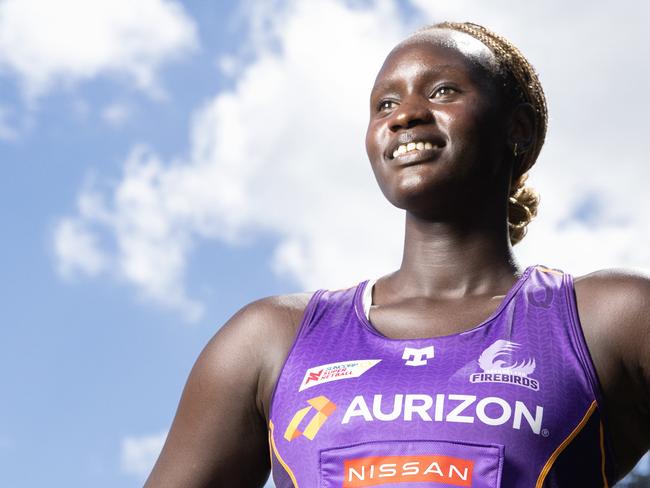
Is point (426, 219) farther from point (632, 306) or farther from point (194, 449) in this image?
point (194, 449)

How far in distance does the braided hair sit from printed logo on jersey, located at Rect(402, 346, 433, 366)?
2.48ft

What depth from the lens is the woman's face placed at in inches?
125

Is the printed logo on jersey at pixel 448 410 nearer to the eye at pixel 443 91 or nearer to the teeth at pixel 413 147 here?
the teeth at pixel 413 147

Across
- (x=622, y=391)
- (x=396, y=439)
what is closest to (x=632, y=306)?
(x=622, y=391)

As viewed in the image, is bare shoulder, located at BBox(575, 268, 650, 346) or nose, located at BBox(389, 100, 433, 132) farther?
nose, located at BBox(389, 100, 433, 132)

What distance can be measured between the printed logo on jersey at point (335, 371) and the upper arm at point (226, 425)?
0.21 meters

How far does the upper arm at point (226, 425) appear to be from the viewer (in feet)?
10.5

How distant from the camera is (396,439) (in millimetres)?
2811

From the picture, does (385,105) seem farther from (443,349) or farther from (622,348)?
(622,348)

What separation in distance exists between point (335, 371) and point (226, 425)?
1.31ft

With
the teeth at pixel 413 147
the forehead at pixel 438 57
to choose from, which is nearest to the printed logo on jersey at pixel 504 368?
the teeth at pixel 413 147

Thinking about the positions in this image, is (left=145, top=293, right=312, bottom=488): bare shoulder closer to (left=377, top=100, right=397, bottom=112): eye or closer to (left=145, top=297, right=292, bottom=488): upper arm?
(left=145, top=297, right=292, bottom=488): upper arm

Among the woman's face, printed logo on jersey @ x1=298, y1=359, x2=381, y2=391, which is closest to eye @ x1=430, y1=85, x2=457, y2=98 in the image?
the woman's face

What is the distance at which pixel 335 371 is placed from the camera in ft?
9.94
